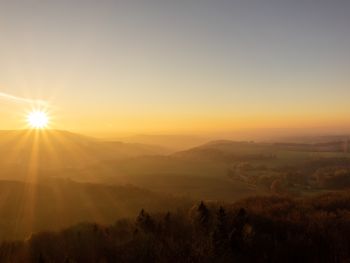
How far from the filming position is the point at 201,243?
72.3ft

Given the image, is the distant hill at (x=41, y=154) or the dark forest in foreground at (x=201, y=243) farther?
the distant hill at (x=41, y=154)

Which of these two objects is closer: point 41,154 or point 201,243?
point 201,243

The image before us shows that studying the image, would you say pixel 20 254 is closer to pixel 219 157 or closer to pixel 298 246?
pixel 298 246

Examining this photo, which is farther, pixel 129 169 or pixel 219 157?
pixel 219 157

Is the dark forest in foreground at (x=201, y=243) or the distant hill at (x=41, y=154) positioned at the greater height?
the distant hill at (x=41, y=154)

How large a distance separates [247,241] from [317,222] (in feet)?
44.8

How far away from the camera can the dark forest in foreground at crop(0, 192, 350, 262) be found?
2219 cm

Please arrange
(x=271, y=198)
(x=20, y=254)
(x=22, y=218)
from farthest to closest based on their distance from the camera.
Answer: (x=271, y=198), (x=22, y=218), (x=20, y=254)

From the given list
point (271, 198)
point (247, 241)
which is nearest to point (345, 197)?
point (271, 198)

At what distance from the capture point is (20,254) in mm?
33219

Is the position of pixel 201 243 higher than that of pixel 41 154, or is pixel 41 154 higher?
pixel 41 154

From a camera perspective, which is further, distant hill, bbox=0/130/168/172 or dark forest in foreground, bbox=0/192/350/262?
distant hill, bbox=0/130/168/172

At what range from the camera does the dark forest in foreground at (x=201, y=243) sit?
72.8 ft

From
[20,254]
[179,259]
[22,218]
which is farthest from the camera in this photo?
[22,218]
